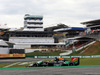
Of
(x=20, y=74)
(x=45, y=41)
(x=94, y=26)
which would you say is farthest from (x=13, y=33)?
(x=20, y=74)

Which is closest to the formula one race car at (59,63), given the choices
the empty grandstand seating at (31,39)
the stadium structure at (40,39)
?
the stadium structure at (40,39)

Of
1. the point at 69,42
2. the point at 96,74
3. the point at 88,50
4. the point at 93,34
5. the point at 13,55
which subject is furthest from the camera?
the point at 69,42

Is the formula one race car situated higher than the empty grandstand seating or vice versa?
the empty grandstand seating

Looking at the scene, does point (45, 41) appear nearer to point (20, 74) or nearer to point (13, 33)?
point (13, 33)

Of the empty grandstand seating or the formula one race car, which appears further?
the empty grandstand seating

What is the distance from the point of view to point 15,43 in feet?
293

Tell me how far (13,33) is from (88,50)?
38.5 metres

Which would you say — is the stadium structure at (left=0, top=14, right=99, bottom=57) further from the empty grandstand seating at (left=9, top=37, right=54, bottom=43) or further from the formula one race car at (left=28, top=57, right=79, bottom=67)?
the formula one race car at (left=28, top=57, right=79, bottom=67)

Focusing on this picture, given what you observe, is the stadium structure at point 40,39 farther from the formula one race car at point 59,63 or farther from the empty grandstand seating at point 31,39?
the formula one race car at point 59,63

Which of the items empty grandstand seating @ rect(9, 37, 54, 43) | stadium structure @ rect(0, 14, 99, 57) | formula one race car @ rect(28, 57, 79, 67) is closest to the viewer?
formula one race car @ rect(28, 57, 79, 67)

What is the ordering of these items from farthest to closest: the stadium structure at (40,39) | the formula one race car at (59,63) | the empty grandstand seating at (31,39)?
the empty grandstand seating at (31,39), the stadium structure at (40,39), the formula one race car at (59,63)

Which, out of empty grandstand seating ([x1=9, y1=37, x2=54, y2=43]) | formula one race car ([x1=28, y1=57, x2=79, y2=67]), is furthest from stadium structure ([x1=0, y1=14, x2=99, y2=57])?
formula one race car ([x1=28, y1=57, x2=79, y2=67])

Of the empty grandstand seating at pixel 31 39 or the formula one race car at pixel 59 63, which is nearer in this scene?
the formula one race car at pixel 59 63

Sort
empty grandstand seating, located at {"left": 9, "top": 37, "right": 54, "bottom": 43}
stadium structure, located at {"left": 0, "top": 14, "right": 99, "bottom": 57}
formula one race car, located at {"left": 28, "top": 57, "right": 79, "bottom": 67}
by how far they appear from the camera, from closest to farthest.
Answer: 1. formula one race car, located at {"left": 28, "top": 57, "right": 79, "bottom": 67}
2. stadium structure, located at {"left": 0, "top": 14, "right": 99, "bottom": 57}
3. empty grandstand seating, located at {"left": 9, "top": 37, "right": 54, "bottom": 43}
